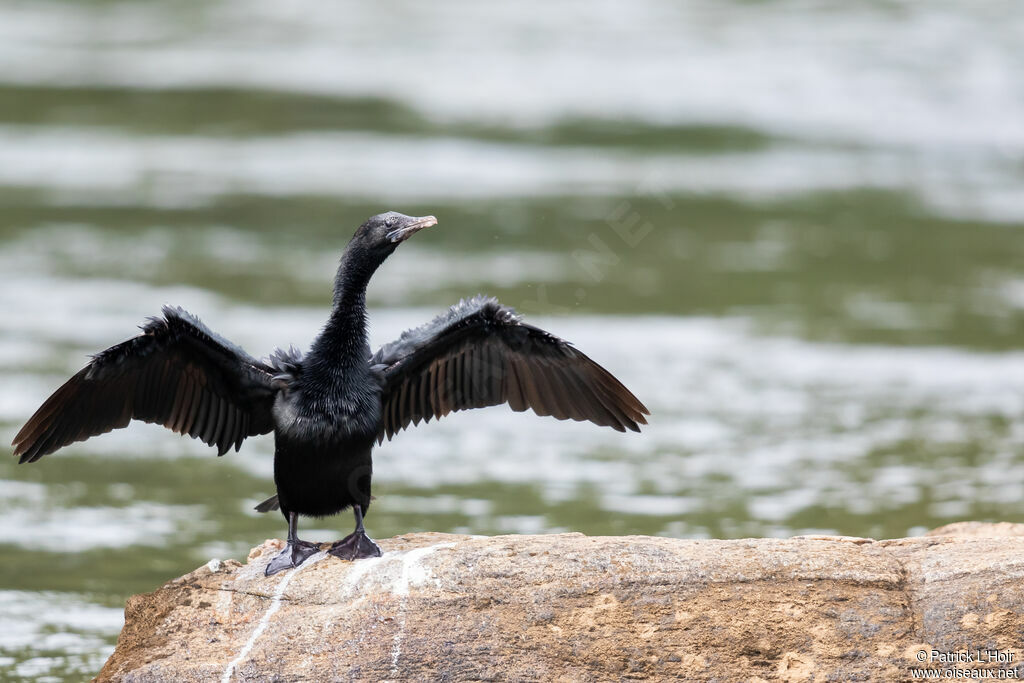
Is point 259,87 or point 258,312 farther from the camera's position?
point 259,87

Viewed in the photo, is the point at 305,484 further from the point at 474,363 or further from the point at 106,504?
the point at 106,504

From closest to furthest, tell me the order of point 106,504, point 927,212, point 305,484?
point 305,484 → point 106,504 → point 927,212

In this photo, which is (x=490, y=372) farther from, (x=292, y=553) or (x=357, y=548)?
(x=292, y=553)

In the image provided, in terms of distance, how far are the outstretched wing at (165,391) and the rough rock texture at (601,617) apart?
829mm

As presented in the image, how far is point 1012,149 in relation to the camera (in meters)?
17.0

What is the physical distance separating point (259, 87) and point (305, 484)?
556 inches

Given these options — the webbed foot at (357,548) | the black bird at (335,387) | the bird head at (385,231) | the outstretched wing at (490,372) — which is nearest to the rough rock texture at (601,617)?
the webbed foot at (357,548)

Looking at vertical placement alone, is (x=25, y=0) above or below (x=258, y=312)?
above

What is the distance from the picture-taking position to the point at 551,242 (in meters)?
14.1

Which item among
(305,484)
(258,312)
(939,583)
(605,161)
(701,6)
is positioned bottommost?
(939,583)

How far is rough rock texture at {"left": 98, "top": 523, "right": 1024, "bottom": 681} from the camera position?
5125mm

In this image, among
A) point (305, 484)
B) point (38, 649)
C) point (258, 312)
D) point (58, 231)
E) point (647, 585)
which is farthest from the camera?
point (58, 231)

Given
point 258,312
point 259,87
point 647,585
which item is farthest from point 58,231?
point 647,585

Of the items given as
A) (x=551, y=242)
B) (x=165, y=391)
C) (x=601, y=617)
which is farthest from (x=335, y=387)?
(x=551, y=242)
